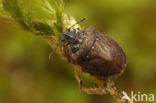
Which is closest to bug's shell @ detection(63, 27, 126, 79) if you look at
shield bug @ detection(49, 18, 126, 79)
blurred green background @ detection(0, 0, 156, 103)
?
shield bug @ detection(49, 18, 126, 79)

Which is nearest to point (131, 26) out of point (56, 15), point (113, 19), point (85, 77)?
point (113, 19)

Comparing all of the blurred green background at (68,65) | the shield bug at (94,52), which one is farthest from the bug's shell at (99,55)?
the blurred green background at (68,65)

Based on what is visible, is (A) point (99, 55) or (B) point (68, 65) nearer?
(A) point (99, 55)

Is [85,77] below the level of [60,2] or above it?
below

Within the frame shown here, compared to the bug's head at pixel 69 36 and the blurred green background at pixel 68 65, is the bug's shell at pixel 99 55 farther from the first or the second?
the blurred green background at pixel 68 65

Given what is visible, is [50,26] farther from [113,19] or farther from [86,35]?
[113,19]

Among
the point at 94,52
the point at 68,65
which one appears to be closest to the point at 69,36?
the point at 94,52

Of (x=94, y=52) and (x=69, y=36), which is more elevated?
(x=69, y=36)

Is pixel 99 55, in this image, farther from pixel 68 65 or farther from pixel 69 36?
pixel 68 65
